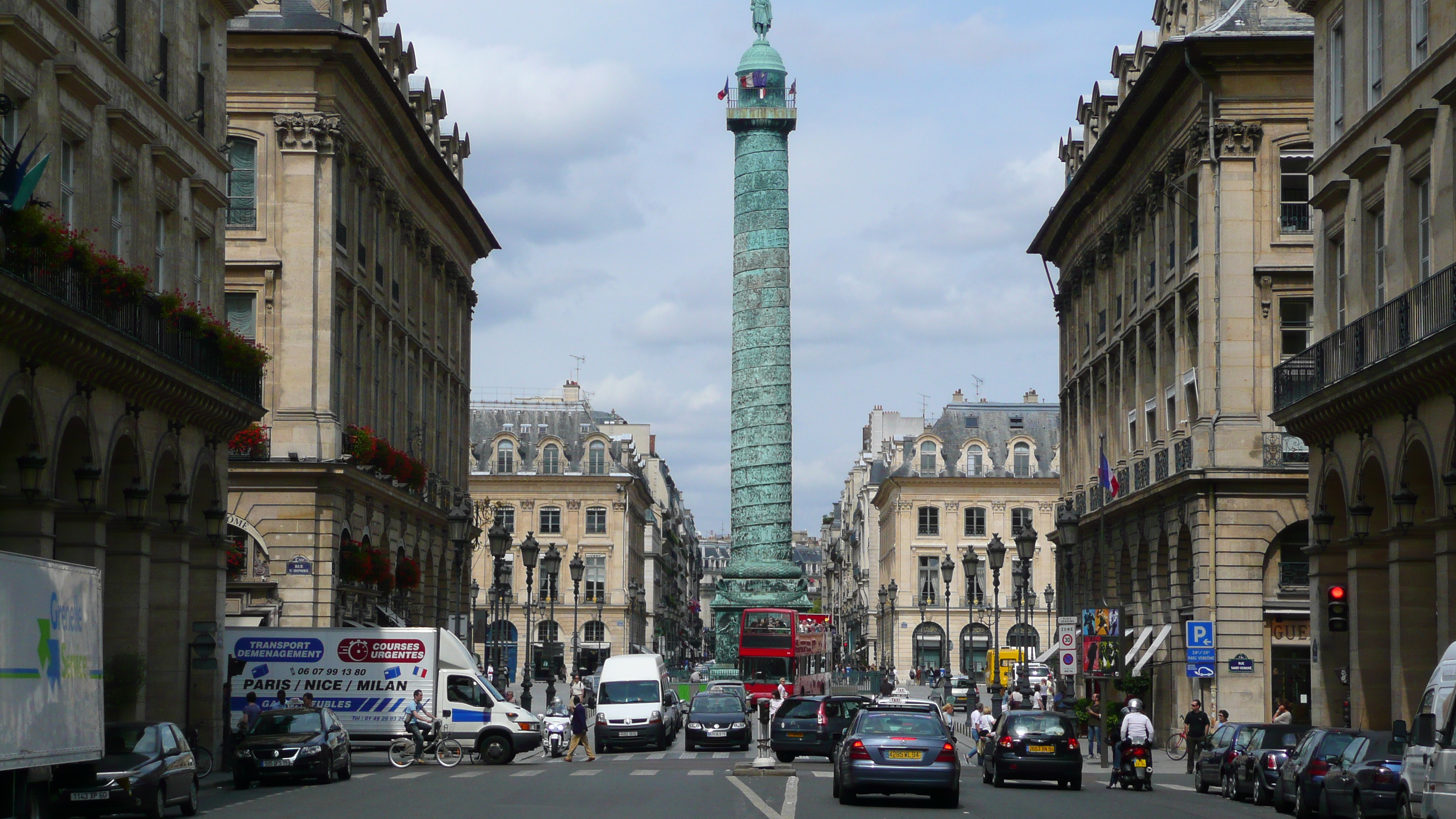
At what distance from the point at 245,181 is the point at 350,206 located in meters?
3.26

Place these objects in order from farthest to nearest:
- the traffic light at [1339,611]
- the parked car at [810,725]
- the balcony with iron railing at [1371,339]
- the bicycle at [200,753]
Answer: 1. the parked car at [810,725]
2. the bicycle at [200,753]
3. the traffic light at [1339,611]
4. the balcony with iron railing at [1371,339]

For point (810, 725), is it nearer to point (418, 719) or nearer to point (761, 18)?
point (418, 719)

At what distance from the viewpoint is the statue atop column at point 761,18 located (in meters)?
93.9

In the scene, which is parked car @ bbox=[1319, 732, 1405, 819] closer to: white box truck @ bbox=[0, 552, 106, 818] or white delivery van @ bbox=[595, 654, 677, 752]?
white box truck @ bbox=[0, 552, 106, 818]

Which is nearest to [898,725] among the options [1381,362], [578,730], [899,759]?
[899,759]

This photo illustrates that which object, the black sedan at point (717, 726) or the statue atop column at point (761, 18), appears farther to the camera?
the statue atop column at point (761, 18)

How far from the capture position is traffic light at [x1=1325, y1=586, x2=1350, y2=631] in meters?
31.0

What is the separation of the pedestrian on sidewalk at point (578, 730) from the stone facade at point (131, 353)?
6.92m

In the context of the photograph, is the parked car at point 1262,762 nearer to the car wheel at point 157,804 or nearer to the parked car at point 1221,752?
the parked car at point 1221,752

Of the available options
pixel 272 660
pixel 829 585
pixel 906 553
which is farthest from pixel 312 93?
pixel 829 585

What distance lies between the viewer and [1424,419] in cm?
2812

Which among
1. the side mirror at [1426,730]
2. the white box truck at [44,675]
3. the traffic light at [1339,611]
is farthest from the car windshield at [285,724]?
the side mirror at [1426,730]

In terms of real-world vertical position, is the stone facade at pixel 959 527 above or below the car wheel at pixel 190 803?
above

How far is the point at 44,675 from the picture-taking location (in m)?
18.0
